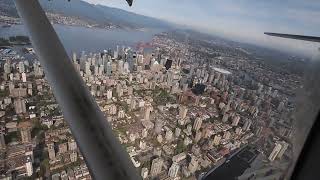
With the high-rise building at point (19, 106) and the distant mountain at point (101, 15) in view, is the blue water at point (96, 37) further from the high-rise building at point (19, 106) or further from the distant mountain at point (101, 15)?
the high-rise building at point (19, 106)

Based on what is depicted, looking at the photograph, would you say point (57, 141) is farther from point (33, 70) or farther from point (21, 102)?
point (33, 70)

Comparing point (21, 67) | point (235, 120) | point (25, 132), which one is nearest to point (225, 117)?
point (235, 120)

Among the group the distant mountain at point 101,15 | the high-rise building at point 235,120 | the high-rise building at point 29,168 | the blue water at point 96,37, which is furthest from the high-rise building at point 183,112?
the distant mountain at point 101,15

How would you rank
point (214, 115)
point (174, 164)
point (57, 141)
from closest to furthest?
point (174, 164)
point (57, 141)
point (214, 115)

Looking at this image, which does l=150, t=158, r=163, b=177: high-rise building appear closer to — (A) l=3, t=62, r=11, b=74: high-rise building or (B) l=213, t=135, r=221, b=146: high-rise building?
(B) l=213, t=135, r=221, b=146: high-rise building

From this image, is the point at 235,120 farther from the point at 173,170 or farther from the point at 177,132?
the point at 173,170

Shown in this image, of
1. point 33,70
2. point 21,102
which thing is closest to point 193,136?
point 21,102
